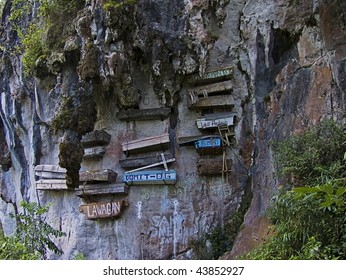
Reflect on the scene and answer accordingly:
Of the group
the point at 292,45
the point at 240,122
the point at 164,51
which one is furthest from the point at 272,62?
the point at 164,51

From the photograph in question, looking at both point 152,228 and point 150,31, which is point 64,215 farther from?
point 150,31

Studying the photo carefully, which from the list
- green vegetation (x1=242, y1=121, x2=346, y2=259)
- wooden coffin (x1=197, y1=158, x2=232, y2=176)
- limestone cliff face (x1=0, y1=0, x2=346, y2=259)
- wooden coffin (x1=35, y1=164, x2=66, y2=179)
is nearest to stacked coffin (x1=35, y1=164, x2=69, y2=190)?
wooden coffin (x1=35, y1=164, x2=66, y2=179)

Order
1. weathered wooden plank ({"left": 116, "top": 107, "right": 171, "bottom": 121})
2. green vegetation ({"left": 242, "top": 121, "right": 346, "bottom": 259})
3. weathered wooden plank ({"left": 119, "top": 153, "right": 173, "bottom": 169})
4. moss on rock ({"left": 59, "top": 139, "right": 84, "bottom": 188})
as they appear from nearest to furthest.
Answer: green vegetation ({"left": 242, "top": 121, "right": 346, "bottom": 259}) < moss on rock ({"left": 59, "top": 139, "right": 84, "bottom": 188}) < weathered wooden plank ({"left": 119, "top": 153, "right": 173, "bottom": 169}) < weathered wooden plank ({"left": 116, "top": 107, "right": 171, "bottom": 121})

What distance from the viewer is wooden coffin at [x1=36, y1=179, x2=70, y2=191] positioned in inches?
288

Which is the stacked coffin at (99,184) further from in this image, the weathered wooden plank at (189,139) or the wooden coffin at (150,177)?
the weathered wooden plank at (189,139)

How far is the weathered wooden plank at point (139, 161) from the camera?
6766 millimetres

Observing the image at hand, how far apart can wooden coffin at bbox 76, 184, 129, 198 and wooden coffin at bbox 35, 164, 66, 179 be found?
586 mm

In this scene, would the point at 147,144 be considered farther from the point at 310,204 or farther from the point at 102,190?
the point at 310,204

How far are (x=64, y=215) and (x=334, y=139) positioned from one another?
450cm

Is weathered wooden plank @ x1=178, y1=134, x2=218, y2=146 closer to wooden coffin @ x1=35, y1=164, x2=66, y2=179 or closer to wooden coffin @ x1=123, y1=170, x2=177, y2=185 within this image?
wooden coffin @ x1=123, y1=170, x2=177, y2=185

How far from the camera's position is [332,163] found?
4277mm

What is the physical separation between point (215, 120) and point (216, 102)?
0.28 metres

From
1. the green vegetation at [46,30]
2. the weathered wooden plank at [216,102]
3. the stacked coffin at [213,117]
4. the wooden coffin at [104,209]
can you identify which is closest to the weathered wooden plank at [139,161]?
the stacked coffin at [213,117]

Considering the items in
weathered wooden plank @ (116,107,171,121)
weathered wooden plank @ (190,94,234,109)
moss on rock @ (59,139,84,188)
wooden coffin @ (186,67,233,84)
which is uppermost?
wooden coffin @ (186,67,233,84)
